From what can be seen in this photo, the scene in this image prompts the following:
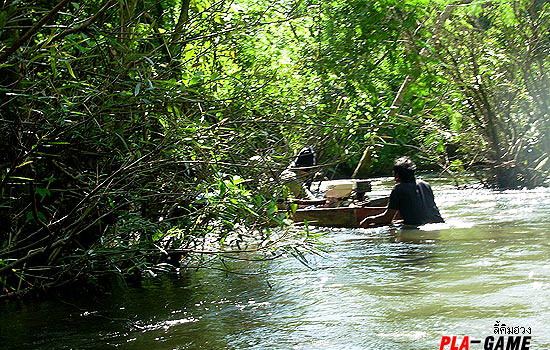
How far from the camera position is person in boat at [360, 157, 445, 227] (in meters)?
12.2

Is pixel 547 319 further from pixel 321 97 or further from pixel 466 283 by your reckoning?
pixel 321 97

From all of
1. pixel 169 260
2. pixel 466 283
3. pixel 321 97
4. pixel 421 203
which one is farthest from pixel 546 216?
pixel 169 260

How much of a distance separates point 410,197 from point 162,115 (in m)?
6.90

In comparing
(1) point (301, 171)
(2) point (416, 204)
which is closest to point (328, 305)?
(1) point (301, 171)

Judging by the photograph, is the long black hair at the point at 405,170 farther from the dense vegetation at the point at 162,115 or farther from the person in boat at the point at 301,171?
the person in boat at the point at 301,171

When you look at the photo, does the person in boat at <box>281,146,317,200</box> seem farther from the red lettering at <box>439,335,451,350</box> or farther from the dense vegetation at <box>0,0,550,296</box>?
the red lettering at <box>439,335,451,350</box>

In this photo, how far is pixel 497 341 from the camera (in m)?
6.00

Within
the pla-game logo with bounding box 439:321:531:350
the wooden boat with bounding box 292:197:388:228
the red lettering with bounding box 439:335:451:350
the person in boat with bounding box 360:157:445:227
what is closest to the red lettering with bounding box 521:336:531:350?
the pla-game logo with bounding box 439:321:531:350

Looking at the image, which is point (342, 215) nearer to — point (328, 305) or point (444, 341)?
point (328, 305)

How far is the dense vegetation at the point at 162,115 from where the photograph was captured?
556 centimetres

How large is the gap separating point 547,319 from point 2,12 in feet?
15.9

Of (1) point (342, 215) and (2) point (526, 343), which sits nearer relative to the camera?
(2) point (526, 343)

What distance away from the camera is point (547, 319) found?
6582 millimetres

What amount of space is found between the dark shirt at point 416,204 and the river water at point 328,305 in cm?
95
